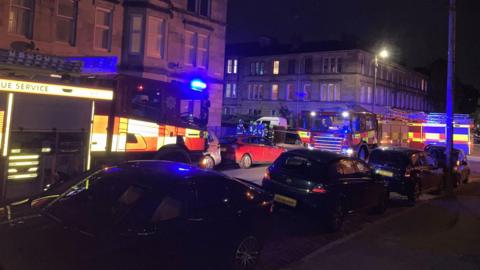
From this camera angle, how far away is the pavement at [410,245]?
20.4ft

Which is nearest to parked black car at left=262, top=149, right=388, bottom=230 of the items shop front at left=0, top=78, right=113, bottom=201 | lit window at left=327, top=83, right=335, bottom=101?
shop front at left=0, top=78, right=113, bottom=201

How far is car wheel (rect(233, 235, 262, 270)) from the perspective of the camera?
5.38 meters

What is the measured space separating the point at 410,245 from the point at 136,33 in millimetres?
16992

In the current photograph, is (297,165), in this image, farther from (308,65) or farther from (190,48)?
(308,65)

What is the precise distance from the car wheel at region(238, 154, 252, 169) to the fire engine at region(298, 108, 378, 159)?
4.28 metres

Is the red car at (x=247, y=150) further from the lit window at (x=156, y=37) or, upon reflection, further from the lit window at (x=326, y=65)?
the lit window at (x=326, y=65)

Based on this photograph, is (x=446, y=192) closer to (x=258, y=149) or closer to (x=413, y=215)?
(x=413, y=215)

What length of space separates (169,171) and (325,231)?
13.6ft

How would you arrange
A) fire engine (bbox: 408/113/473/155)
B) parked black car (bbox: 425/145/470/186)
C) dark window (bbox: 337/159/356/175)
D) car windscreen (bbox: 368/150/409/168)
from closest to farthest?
dark window (bbox: 337/159/356/175) < car windscreen (bbox: 368/150/409/168) < parked black car (bbox: 425/145/470/186) < fire engine (bbox: 408/113/473/155)

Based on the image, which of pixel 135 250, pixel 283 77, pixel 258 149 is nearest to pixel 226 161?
pixel 258 149

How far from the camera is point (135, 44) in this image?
20.8 m

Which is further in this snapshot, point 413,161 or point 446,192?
point 446,192

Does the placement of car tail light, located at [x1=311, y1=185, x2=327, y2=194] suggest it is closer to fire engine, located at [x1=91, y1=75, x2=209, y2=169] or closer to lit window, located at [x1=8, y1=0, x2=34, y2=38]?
fire engine, located at [x1=91, y1=75, x2=209, y2=169]

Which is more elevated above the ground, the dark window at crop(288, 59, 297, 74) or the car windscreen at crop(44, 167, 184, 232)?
the dark window at crop(288, 59, 297, 74)
